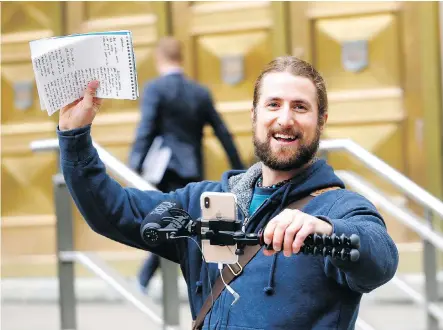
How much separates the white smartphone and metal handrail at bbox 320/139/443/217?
2192mm

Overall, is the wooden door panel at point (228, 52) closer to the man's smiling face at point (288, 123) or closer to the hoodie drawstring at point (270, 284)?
the man's smiling face at point (288, 123)

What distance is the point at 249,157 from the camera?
24.0 feet

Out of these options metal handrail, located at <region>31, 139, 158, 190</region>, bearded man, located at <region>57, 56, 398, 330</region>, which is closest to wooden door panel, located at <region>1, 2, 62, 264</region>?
metal handrail, located at <region>31, 139, 158, 190</region>

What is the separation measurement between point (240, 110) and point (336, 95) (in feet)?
2.56

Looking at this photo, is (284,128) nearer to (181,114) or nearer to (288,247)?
(288,247)

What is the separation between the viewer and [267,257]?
2449 mm

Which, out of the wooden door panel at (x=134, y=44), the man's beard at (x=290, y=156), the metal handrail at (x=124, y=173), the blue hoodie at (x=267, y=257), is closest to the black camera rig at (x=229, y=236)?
the blue hoodie at (x=267, y=257)

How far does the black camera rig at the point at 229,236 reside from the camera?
195cm

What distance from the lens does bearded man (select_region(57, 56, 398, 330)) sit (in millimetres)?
2320

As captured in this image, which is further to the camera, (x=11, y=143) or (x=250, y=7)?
(x=11, y=143)

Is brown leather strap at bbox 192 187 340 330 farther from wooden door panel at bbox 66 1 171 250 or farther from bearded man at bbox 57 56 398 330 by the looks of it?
wooden door panel at bbox 66 1 171 250

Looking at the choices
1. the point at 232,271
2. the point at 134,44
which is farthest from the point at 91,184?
the point at 134,44

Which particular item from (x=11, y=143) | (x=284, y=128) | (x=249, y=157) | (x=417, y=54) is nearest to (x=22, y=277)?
(x=11, y=143)

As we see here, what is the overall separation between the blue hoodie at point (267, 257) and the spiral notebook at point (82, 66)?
123 millimetres
